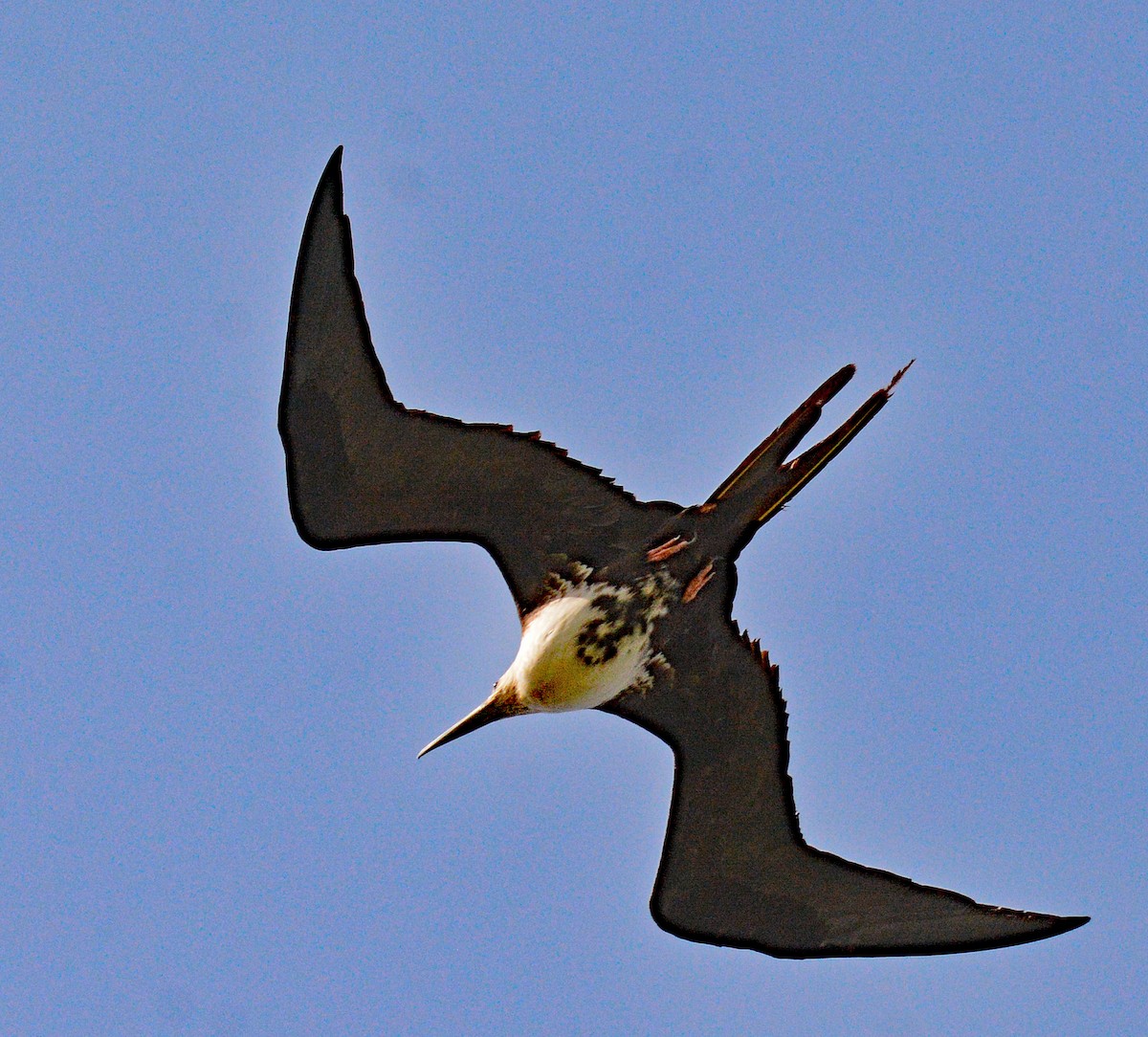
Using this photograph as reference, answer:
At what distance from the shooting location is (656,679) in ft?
43.8

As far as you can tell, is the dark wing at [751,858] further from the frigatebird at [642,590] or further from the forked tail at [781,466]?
the forked tail at [781,466]

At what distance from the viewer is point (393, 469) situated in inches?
498

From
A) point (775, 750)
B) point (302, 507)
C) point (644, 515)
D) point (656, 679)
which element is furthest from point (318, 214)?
point (775, 750)

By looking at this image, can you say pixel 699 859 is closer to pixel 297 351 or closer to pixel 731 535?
pixel 731 535

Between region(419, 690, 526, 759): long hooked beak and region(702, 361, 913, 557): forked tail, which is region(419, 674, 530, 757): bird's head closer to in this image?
region(419, 690, 526, 759): long hooked beak

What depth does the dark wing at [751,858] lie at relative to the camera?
13.2 meters

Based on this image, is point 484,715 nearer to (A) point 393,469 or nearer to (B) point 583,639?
(B) point 583,639

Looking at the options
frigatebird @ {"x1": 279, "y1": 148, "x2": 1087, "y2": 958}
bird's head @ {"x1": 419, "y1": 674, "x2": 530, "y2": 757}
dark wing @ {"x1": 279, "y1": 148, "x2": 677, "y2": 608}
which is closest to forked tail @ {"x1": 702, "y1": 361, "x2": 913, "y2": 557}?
frigatebird @ {"x1": 279, "y1": 148, "x2": 1087, "y2": 958}

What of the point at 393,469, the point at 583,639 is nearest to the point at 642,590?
the point at 583,639

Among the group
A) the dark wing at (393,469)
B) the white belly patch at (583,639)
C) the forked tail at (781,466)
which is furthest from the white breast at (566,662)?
the forked tail at (781,466)

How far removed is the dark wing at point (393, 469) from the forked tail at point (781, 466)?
0.56 m

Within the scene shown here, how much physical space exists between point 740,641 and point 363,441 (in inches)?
134

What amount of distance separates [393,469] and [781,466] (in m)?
2.96

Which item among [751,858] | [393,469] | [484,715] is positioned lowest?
[751,858]
